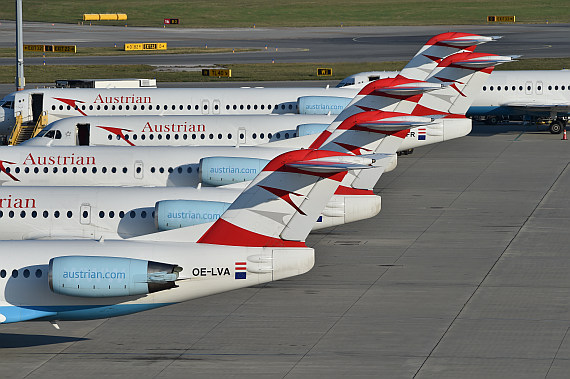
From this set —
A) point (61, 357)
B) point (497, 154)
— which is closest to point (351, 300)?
point (61, 357)

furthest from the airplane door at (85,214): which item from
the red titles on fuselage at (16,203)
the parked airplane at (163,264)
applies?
the parked airplane at (163,264)

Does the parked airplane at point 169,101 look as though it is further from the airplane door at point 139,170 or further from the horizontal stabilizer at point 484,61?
the airplane door at point 139,170

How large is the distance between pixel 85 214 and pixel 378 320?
9325 millimetres

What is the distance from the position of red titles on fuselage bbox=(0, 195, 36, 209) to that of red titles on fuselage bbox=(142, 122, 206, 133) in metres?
15.2

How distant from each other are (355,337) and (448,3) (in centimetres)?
13072

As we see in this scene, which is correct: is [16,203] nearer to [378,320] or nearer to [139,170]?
[139,170]

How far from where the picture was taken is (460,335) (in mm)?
26531

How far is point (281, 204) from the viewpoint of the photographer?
77.6 ft

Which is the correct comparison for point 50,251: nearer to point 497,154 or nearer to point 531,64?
point 497,154

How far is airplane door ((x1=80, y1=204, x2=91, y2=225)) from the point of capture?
31.6 metres

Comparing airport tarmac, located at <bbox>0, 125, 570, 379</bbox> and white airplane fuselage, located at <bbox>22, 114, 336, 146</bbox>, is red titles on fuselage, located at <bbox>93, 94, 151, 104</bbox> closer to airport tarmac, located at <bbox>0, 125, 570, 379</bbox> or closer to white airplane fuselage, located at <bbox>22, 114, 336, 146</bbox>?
white airplane fuselage, located at <bbox>22, 114, 336, 146</bbox>

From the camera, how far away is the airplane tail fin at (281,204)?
2283 centimetres

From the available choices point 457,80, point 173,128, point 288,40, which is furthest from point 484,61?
point 288,40

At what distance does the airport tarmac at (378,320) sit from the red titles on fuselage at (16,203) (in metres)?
5.05
